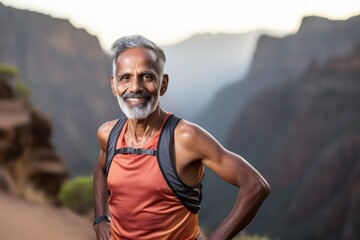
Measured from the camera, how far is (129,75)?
2.32 metres

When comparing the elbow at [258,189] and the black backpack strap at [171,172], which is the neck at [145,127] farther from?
the elbow at [258,189]

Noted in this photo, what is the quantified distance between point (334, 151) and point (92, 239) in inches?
1481

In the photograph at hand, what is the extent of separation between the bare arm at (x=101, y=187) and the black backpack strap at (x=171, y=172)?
1.73 feet

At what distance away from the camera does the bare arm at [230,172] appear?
2.23 metres

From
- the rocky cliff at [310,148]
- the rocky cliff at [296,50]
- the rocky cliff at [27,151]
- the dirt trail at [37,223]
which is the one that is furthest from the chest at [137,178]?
the rocky cliff at [296,50]

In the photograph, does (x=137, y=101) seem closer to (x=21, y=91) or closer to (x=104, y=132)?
(x=104, y=132)

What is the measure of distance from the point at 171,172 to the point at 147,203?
0.22 m

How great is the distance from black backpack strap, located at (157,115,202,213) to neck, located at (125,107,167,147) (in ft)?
0.24

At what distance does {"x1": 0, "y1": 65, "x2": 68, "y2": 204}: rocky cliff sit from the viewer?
1645 centimetres

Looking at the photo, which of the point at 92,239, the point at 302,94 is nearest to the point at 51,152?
the point at 92,239

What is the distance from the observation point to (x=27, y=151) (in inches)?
738

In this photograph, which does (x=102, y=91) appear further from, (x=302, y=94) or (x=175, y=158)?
(x=175, y=158)

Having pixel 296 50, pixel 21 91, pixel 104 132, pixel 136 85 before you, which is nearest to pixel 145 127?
pixel 136 85

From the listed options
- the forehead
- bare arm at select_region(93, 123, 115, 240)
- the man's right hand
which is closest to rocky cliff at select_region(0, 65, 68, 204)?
bare arm at select_region(93, 123, 115, 240)
